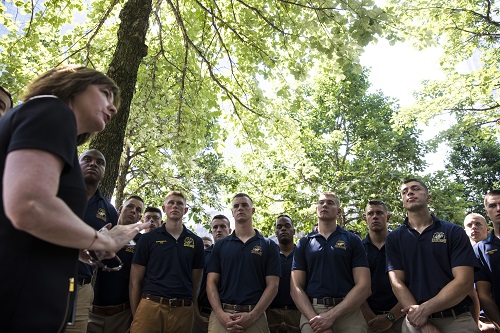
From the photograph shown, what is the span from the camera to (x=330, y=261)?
490 centimetres

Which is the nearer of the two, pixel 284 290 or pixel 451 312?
pixel 451 312

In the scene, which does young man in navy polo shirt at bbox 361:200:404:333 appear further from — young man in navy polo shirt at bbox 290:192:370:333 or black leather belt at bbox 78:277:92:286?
black leather belt at bbox 78:277:92:286

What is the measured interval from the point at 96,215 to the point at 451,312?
4066mm

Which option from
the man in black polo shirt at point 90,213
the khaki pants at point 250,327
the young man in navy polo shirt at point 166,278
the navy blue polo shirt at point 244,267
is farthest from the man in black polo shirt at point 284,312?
the man in black polo shirt at point 90,213

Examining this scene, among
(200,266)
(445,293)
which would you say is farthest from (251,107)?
(445,293)

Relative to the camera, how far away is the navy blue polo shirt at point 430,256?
423 cm

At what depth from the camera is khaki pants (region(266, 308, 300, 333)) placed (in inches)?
229

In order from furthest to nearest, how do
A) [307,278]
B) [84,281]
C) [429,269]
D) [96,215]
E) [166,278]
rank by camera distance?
[166,278] < [307,278] < [96,215] < [84,281] < [429,269]

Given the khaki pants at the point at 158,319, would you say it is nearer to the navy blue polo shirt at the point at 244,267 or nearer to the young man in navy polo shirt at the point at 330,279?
the navy blue polo shirt at the point at 244,267

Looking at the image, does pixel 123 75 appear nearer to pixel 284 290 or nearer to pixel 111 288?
pixel 111 288

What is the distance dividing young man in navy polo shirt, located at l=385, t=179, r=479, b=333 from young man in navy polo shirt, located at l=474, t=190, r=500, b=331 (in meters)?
0.71

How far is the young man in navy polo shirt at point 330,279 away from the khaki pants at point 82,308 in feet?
8.09

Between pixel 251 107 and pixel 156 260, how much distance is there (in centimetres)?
355

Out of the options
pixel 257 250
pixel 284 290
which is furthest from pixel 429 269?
pixel 284 290
